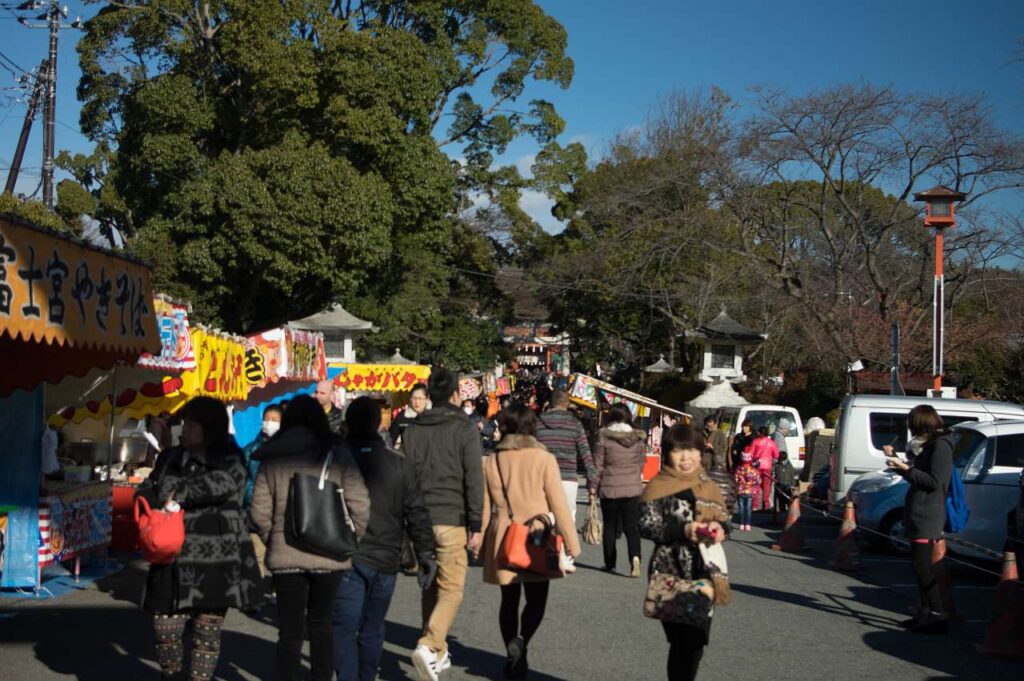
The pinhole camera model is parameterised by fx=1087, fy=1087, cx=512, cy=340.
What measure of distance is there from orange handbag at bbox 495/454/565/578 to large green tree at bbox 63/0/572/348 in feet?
69.2

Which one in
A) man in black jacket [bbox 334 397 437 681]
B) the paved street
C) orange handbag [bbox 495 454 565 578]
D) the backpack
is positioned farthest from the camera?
the backpack

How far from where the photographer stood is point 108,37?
95.1 feet

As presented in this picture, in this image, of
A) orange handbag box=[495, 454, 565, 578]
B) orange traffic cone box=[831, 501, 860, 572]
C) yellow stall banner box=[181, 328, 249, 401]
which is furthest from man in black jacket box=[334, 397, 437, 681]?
orange traffic cone box=[831, 501, 860, 572]

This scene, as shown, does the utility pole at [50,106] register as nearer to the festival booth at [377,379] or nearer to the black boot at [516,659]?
the festival booth at [377,379]

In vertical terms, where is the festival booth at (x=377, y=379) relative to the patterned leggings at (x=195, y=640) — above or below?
above

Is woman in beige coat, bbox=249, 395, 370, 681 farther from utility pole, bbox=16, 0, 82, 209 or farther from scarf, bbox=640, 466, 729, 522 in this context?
utility pole, bbox=16, 0, 82, 209

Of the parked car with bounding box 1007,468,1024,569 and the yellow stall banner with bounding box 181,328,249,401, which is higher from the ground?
the yellow stall banner with bounding box 181,328,249,401

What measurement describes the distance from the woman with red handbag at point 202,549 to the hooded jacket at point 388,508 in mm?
598

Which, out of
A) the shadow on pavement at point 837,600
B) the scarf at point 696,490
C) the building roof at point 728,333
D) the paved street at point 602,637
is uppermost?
the building roof at point 728,333

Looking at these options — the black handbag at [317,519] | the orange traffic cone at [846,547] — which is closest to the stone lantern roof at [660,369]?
Result: the orange traffic cone at [846,547]

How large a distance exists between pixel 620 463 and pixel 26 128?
1993 cm

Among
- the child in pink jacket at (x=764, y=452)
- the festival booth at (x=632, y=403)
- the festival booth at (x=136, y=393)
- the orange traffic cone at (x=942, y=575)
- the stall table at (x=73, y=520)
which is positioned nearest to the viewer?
the orange traffic cone at (x=942, y=575)

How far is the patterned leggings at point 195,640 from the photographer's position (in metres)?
5.47

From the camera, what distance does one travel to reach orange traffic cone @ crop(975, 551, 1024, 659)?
25.4 ft
